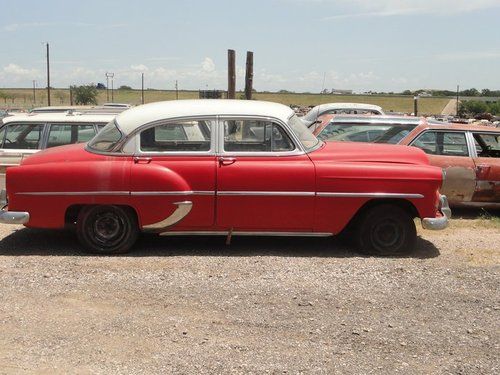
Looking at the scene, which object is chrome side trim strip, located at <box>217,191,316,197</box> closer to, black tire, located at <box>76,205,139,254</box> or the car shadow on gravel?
the car shadow on gravel

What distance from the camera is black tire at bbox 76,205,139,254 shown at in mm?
5934

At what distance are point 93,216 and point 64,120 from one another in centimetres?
366

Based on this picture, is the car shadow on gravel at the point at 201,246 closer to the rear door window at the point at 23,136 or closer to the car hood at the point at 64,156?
the car hood at the point at 64,156

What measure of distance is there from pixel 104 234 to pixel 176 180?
38.1 inches

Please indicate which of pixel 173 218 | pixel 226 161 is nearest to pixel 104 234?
pixel 173 218

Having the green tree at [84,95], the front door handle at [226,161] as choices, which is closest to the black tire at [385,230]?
the front door handle at [226,161]

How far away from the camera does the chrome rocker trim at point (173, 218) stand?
5.80 meters

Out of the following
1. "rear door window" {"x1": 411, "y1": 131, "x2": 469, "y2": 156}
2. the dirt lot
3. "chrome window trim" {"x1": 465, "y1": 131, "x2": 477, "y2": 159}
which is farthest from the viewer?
"rear door window" {"x1": 411, "y1": 131, "x2": 469, "y2": 156}

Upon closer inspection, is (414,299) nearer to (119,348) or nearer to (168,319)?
(168,319)

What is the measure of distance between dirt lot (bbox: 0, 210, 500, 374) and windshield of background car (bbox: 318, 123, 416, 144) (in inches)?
111

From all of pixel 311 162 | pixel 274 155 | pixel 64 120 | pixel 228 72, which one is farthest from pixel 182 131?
pixel 228 72

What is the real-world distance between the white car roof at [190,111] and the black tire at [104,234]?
2.94ft

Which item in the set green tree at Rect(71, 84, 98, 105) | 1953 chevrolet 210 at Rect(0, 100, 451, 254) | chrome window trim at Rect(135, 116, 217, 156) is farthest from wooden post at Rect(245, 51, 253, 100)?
green tree at Rect(71, 84, 98, 105)

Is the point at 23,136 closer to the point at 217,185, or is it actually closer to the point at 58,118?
the point at 58,118
